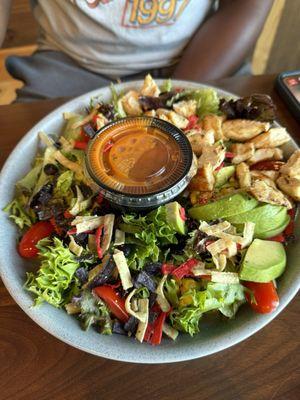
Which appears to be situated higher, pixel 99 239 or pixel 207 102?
pixel 207 102

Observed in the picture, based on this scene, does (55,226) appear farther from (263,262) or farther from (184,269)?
(263,262)

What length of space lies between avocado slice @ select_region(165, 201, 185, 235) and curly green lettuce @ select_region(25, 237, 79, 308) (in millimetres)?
230

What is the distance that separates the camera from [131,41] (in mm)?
1501

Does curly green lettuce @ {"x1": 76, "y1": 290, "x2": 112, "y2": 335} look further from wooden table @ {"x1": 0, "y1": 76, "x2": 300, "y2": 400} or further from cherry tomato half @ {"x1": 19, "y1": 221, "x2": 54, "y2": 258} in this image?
cherry tomato half @ {"x1": 19, "y1": 221, "x2": 54, "y2": 258}

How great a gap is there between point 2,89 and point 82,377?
237 cm

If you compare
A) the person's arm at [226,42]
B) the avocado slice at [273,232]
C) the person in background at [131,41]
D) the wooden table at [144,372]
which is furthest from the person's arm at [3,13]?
the avocado slice at [273,232]

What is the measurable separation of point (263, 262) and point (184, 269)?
0.57 feet

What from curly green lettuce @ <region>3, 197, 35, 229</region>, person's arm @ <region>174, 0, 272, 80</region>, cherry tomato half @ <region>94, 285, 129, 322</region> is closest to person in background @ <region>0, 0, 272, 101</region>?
person's arm @ <region>174, 0, 272, 80</region>

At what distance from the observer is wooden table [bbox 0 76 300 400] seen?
32.8 inches

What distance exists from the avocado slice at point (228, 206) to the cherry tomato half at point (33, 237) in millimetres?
391

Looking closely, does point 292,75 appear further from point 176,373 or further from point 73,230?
point 176,373

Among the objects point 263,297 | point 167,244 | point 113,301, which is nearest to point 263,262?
point 263,297

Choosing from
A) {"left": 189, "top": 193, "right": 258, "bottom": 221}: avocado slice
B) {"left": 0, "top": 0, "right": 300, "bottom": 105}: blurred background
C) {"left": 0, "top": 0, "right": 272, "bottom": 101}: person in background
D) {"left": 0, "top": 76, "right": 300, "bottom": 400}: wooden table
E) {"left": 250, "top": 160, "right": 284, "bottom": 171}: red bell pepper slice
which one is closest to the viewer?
{"left": 0, "top": 76, "right": 300, "bottom": 400}: wooden table

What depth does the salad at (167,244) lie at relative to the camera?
0.88 metres
